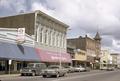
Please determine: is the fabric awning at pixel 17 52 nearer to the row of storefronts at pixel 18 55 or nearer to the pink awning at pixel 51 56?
the row of storefronts at pixel 18 55

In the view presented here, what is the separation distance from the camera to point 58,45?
72688 millimetres

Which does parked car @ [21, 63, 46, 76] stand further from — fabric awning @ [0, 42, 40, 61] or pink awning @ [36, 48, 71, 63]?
pink awning @ [36, 48, 71, 63]

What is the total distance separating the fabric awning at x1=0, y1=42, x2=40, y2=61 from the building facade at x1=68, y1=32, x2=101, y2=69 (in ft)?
167

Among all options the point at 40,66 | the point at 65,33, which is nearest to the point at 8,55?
the point at 40,66

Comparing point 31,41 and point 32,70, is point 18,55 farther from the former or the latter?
point 31,41

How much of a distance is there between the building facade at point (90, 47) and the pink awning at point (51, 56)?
2977 centimetres

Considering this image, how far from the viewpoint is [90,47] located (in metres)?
112

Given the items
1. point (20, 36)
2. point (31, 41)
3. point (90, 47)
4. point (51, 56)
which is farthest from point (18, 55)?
point (90, 47)

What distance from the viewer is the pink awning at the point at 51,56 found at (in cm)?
5931

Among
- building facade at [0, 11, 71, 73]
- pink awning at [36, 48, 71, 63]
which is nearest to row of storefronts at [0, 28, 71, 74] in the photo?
Answer: pink awning at [36, 48, 71, 63]

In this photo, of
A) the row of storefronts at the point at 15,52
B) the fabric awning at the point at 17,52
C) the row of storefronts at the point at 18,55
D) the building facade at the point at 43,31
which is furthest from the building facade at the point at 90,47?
the fabric awning at the point at 17,52

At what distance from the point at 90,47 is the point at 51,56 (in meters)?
48.4

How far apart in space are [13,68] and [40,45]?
11.7 m

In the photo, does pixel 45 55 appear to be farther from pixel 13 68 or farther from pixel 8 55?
pixel 8 55
